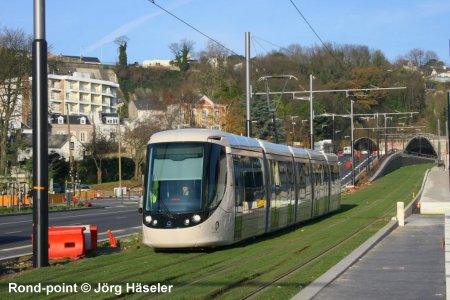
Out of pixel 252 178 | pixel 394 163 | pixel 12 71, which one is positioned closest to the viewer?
pixel 252 178

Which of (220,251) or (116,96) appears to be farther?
(116,96)

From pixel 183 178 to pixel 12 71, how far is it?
43.1m

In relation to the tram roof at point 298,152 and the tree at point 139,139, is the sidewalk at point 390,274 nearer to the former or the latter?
the tram roof at point 298,152

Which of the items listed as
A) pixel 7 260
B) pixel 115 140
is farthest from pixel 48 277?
pixel 115 140

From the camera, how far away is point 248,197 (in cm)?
2122

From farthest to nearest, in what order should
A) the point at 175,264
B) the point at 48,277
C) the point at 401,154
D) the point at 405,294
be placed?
the point at 401,154 < the point at 175,264 < the point at 48,277 < the point at 405,294

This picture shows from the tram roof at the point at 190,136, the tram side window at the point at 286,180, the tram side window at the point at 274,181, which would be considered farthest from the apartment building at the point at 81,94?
the tram roof at the point at 190,136

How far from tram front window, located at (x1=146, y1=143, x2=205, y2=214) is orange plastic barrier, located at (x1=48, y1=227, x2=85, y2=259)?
5.47 feet

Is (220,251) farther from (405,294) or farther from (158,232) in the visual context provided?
(405,294)

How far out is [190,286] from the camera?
12.9 metres

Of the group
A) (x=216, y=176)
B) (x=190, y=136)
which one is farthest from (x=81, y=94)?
(x=216, y=176)

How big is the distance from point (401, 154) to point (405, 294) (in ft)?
346

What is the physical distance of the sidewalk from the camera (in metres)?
12.0

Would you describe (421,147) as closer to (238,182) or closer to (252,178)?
(252,178)
